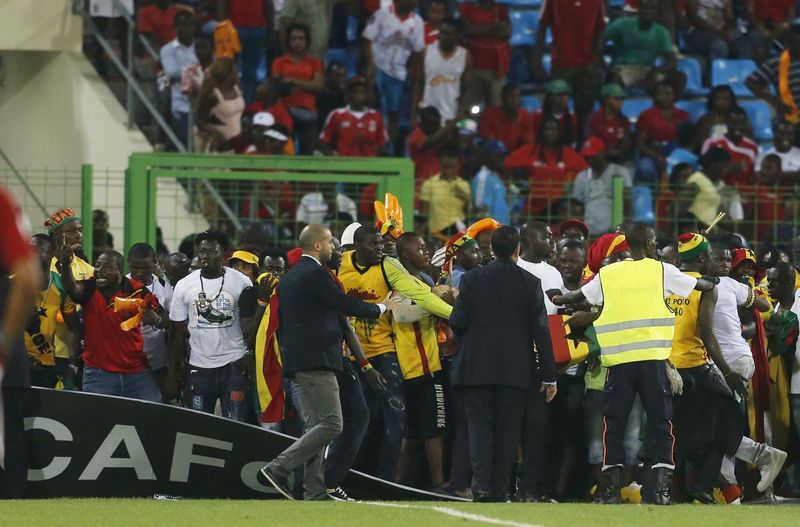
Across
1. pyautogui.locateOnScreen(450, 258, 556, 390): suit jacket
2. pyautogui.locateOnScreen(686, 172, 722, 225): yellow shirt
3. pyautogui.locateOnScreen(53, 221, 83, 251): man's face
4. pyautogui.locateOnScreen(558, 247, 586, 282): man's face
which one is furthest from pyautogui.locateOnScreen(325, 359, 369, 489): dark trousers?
pyautogui.locateOnScreen(686, 172, 722, 225): yellow shirt

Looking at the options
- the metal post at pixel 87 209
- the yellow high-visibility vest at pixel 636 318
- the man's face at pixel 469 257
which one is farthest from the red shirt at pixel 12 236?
the metal post at pixel 87 209

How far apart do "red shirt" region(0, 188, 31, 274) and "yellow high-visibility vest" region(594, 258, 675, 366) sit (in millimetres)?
4471

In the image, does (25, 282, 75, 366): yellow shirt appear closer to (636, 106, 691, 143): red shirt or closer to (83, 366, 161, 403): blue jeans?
(83, 366, 161, 403): blue jeans

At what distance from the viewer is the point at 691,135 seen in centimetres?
1925

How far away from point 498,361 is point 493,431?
0.48 meters

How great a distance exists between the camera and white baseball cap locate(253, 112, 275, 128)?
55.6 feet

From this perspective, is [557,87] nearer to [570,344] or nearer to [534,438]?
[570,344]

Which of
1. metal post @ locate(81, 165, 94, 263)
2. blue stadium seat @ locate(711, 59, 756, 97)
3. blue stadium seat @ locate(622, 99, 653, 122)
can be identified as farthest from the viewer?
blue stadium seat @ locate(711, 59, 756, 97)

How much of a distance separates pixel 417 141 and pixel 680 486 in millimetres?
6572

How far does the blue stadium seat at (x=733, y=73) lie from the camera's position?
2100cm

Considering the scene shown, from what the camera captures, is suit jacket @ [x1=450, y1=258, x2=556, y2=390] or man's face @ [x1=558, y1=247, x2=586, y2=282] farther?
man's face @ [x1=558, y1=247, x2=586, y2=282]

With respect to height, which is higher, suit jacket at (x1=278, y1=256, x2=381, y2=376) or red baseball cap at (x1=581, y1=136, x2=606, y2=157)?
red baseball cap at (x1=581, y1=136, x2=606, y2=157)

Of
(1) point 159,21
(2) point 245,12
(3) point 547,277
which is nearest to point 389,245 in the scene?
(3) point 547,277

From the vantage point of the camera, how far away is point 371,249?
1184 cm
